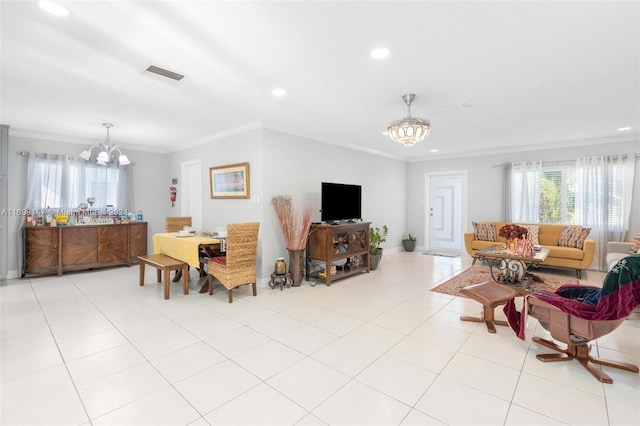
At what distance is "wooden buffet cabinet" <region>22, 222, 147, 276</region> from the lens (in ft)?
16.2

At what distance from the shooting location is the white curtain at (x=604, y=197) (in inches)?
209

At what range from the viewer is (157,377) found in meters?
2.15

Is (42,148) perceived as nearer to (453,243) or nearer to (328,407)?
(328,407)

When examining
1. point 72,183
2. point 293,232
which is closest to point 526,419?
→ point 293,232

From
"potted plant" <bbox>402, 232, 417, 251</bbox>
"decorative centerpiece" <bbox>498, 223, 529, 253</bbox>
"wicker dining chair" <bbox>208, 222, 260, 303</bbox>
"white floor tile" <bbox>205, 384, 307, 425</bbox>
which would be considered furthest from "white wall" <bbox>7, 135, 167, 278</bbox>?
"decorative centerpiece" <bbox>498, 223, 529, 253</bbox>

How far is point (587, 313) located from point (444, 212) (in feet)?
20.4

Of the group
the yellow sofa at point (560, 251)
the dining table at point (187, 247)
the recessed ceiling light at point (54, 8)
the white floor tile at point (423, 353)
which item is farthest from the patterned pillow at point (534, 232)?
the recessed ceiling light at point (54, 8)

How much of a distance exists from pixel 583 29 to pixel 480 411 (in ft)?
8.75

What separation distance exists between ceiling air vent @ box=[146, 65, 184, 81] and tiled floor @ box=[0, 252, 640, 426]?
247 cm

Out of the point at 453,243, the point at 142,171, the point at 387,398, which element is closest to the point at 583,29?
the point at 387,398

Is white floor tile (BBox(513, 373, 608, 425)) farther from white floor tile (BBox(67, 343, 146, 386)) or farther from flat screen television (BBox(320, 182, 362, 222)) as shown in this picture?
flat screen television (BBox(320, 182, 362, 222))

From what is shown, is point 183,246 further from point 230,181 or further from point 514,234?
point 514,234

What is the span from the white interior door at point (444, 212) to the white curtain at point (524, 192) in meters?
1.24

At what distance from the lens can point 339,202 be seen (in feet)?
17.2
